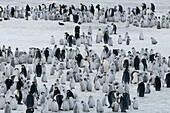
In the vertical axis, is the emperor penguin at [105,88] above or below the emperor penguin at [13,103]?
above

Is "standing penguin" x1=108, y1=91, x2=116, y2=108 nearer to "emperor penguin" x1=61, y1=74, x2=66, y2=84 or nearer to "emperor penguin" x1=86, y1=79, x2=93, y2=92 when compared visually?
"emperor penguin" x1=86, y1=79, x2=93, y2=92

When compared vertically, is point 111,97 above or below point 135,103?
above

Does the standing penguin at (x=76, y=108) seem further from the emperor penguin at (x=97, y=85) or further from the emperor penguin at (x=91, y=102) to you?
the emperor penguin at (x=97, y=85)

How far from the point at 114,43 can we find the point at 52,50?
132 inches

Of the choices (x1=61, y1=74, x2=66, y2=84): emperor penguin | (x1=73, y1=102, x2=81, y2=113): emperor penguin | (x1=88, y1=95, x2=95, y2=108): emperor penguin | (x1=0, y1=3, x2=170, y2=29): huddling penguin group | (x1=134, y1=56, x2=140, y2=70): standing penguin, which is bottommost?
(x1=73, y1=102, x2=81, y2=113): emperor penguin

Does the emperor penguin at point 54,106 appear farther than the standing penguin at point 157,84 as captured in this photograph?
No

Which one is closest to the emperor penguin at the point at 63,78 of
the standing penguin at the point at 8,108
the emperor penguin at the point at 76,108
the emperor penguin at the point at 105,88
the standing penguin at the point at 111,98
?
the emperor penguin at the point at 105,88

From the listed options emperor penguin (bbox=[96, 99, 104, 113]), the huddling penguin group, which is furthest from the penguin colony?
the huddling penguin group

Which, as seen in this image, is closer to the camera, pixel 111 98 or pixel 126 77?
pixel 111 98

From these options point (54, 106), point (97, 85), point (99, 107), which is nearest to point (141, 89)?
point (97, 85)

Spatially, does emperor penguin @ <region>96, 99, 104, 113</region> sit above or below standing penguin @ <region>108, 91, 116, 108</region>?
below

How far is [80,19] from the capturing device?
98.0 ft

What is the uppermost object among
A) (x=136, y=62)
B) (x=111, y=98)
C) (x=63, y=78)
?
(x=136, y=62)

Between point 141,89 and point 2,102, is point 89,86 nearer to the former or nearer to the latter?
point 141,89
